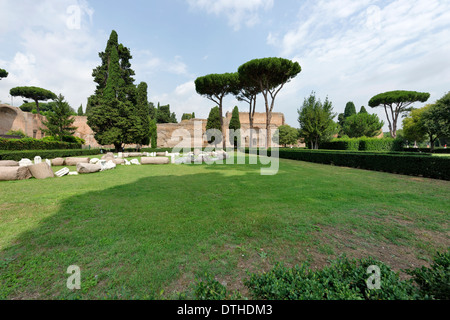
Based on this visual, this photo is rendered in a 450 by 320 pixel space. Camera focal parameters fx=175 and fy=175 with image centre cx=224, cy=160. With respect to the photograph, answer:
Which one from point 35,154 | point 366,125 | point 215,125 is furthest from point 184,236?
point 366,125

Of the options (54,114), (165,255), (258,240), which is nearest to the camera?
(165,255)

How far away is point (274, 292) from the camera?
1416mm

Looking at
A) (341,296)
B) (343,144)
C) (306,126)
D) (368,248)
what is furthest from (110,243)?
(343,144)

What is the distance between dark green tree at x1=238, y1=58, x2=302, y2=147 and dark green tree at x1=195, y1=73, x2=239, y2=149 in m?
4.41

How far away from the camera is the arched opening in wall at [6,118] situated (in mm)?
26984

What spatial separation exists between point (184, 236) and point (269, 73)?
21.8 metres

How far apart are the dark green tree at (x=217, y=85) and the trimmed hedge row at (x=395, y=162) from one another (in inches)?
716

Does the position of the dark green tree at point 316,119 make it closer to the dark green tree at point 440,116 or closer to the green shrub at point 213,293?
the dark green tree at point 440,116

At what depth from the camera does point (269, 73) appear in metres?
20.4

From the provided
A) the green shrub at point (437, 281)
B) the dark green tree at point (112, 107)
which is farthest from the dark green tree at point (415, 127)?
the dark green tree at point (112, 107)

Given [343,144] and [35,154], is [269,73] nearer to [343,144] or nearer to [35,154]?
[343,144]

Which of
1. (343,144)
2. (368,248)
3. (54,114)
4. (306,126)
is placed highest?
(54,114)
